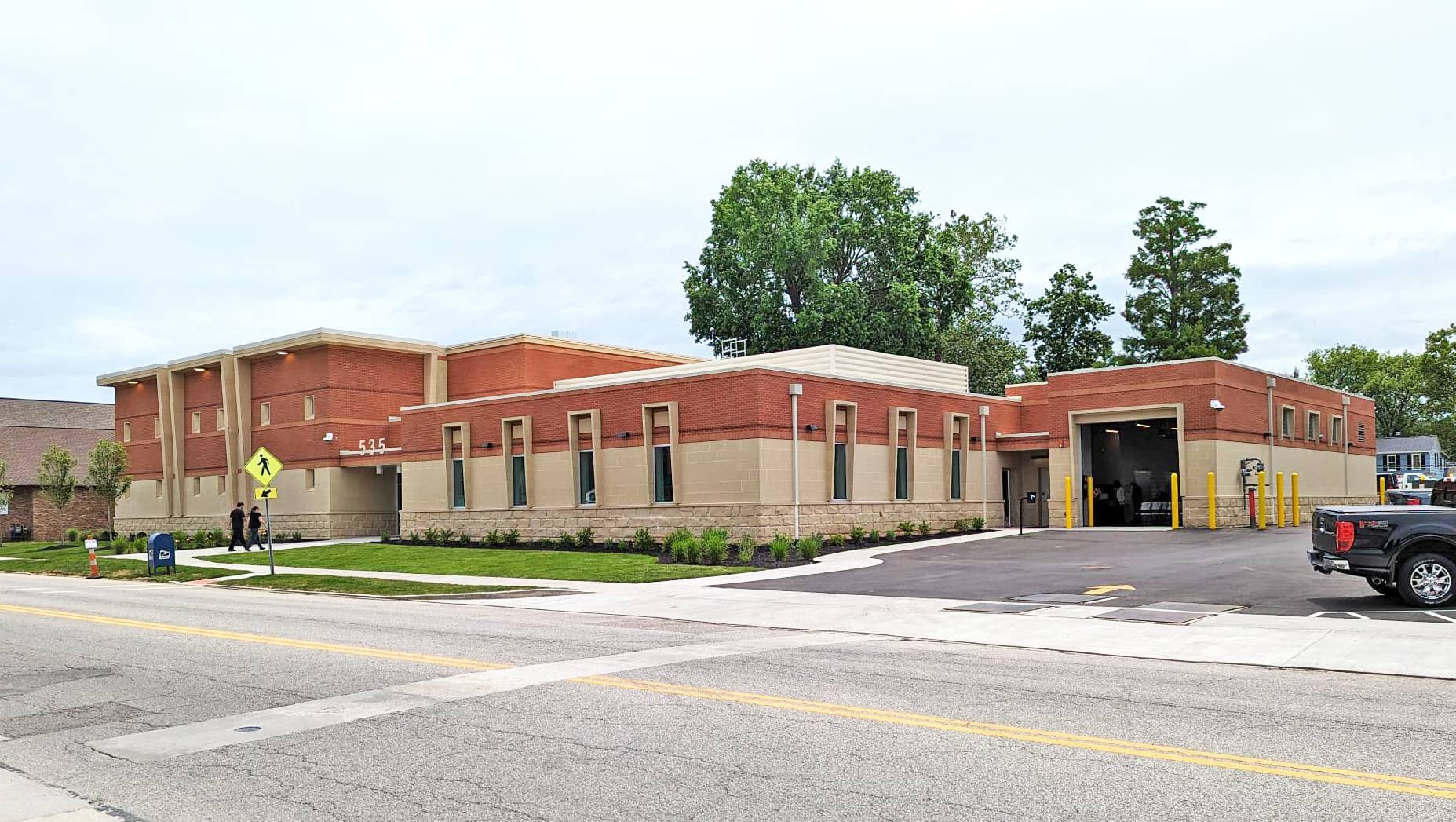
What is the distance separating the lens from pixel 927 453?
37625 millimetres

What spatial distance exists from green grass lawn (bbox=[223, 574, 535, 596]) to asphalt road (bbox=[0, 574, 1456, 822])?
8943 millimetres

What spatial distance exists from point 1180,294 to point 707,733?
66.0m

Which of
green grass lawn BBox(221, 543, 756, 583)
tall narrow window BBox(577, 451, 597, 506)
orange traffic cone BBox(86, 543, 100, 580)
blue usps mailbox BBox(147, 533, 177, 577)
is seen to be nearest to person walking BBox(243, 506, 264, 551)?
green grass lawn BBox(221, 543, 756, 583)

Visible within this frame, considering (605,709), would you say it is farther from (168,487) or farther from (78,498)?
(78,498)

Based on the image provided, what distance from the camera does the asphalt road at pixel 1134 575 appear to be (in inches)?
712

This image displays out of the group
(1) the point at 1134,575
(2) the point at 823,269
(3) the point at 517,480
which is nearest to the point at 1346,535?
(1) the point at 1134,575

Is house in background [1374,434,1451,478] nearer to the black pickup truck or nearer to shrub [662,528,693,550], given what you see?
shrub [662,528,693,550]

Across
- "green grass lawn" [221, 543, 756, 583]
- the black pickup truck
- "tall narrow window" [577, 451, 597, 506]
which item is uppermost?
"tall narrow window" [577, 451, 597, 506]

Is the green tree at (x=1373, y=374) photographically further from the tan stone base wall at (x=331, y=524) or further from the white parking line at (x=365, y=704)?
the white parking line at (x=365, y=704)

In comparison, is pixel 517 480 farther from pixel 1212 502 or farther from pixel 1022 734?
pixel 1022 734

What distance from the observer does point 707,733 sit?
844cm

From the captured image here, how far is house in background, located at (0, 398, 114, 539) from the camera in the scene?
213ft

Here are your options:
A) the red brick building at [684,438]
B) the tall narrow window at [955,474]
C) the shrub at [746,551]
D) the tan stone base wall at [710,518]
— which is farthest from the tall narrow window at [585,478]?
the tall narrow window at [955,474]

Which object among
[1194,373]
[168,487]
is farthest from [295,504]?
[1194,373]
